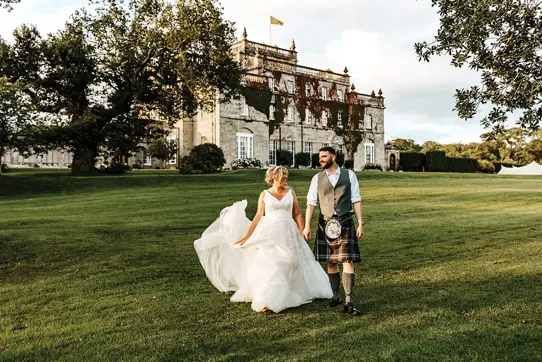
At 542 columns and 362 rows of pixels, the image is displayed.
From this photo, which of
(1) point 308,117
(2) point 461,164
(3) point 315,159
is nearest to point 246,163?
(3) point 315,159

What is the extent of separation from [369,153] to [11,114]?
36420 millimetres

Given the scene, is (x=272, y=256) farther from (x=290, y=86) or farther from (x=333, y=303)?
(x=290, y=86)

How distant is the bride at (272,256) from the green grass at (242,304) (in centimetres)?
20

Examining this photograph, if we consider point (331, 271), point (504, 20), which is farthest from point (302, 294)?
point (504, 20)

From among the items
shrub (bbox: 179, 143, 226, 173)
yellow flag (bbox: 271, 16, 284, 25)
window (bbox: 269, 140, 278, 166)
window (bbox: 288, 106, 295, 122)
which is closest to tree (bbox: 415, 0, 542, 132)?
shrub (bbox: 179, 143, 226, 173)

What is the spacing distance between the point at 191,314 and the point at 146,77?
23.5 meters

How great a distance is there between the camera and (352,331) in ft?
16.3

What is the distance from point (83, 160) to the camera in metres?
28.4

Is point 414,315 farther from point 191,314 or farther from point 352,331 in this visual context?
point 191,314

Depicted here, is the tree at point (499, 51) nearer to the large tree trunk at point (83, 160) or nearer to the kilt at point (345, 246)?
the kilt at point (345, 246)

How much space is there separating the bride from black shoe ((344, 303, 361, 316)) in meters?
0.60

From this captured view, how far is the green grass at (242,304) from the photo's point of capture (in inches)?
179

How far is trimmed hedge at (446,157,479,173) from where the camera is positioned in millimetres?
48969

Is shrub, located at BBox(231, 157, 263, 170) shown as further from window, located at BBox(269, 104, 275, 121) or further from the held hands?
the held hands
